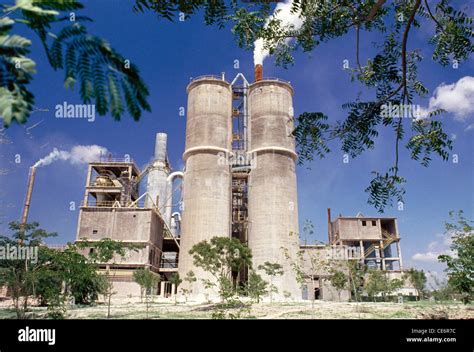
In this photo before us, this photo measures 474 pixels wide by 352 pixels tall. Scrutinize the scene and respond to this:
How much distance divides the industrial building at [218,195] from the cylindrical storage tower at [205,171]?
0.11m

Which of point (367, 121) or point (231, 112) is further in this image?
point (231, 112)

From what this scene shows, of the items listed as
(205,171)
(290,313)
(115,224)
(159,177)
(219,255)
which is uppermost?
(159,177)

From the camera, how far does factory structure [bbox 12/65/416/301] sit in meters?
40.5

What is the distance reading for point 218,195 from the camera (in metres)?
41.9

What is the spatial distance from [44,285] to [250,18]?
17232mm

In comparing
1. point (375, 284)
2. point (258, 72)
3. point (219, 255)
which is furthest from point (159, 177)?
point (375, 284)

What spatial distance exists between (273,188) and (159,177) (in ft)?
58.9

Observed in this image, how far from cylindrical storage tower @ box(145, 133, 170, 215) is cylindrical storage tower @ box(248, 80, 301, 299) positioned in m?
14.5

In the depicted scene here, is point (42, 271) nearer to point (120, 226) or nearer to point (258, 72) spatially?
point (120, 226)

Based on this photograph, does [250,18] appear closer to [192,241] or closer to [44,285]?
[44,285]

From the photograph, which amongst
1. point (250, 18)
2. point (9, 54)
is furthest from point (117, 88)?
point (250, 18)

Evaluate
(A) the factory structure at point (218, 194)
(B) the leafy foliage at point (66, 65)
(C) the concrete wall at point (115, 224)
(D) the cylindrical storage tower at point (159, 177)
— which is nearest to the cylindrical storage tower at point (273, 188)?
(A) the factory structure at point (218, 194)

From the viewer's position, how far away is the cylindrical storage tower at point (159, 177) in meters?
51.5
